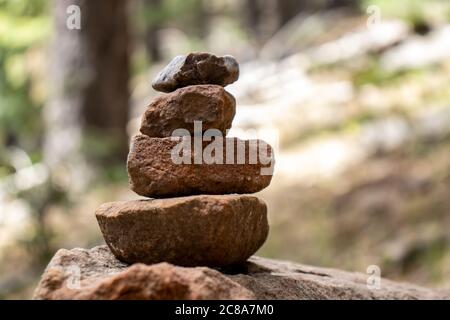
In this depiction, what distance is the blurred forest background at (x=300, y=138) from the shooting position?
27.8ft

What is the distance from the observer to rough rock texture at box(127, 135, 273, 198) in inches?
149

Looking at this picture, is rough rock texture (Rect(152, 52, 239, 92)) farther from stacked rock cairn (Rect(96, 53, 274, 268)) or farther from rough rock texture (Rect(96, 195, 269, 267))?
rough rock texture (Rect(96, 195, 269, 267))

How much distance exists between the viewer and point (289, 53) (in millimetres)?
16875

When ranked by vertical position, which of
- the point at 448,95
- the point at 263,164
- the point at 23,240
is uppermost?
the point at 448,95

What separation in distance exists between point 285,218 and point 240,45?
39.4 ft

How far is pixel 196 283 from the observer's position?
3.18 m

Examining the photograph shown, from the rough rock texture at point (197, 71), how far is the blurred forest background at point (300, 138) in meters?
4.39

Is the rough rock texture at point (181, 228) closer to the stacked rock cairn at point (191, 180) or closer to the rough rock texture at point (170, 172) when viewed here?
the stacked rock cairn at point (191, 180)

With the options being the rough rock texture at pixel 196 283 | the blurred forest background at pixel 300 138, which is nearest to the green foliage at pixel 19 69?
the blurred forest background at pixel 300 138

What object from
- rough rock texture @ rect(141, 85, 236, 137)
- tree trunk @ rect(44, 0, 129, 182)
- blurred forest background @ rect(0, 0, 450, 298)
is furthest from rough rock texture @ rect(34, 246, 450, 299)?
tree trunk @ rect(44, 0, 129, 182)

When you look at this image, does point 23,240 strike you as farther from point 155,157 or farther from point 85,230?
point 155,157

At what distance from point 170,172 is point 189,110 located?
367 millimetres

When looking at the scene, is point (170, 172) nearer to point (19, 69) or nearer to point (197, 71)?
point (197, 71)

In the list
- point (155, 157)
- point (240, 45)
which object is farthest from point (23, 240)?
point (240, 45)
